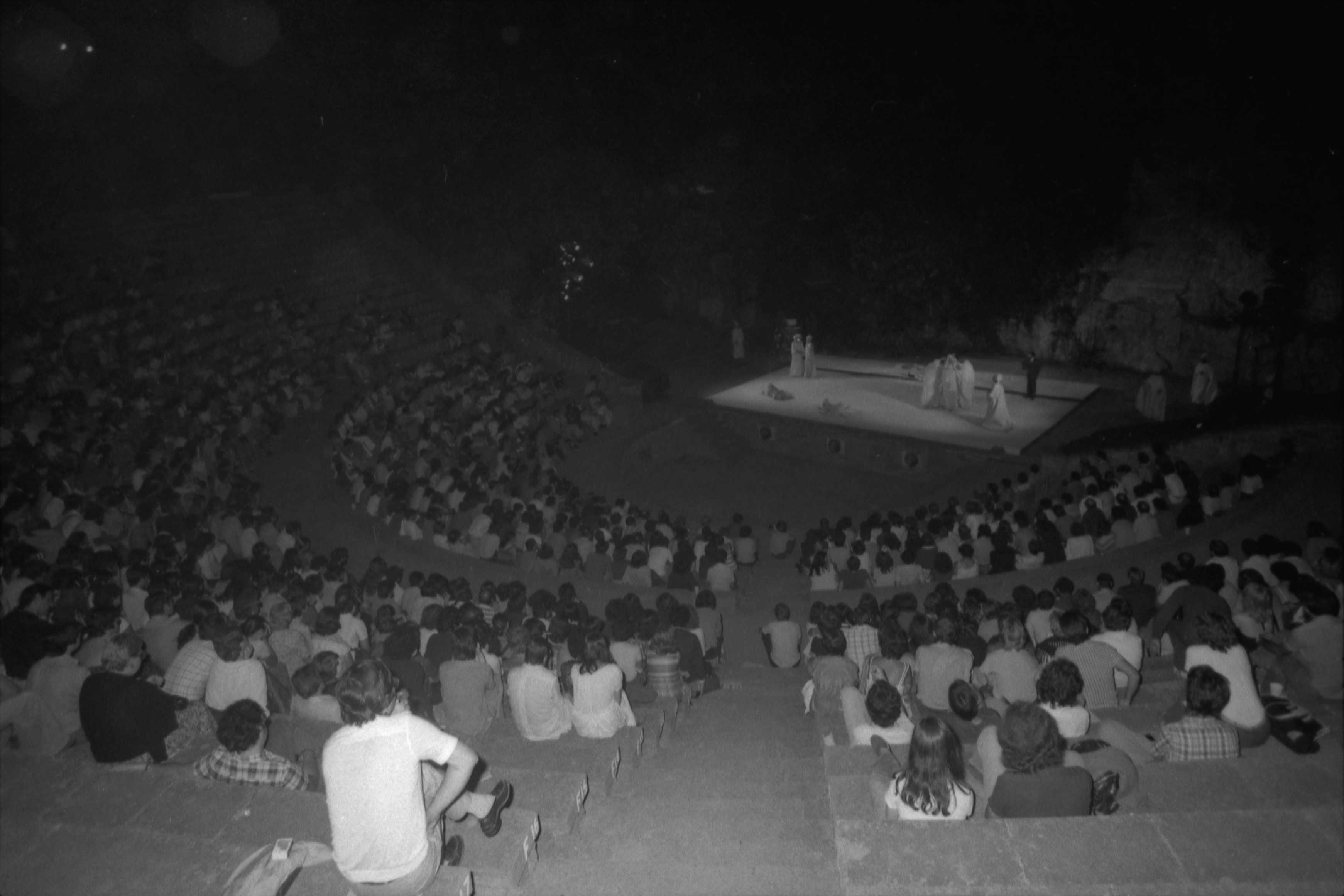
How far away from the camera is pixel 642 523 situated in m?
11.5

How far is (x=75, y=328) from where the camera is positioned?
1505cm

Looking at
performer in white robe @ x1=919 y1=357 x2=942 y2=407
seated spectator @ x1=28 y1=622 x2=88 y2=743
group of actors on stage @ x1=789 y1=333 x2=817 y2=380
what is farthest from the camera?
group of actors on stage @ x1=789 y1=333 x2=817 y2=380

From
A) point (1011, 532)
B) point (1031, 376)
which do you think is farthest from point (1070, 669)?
point (1031, 376)

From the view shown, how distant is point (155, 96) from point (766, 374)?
1897 cm

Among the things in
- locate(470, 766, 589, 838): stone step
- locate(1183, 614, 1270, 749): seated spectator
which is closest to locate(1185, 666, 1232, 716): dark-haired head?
Result: locate(1183, 614, 1270, 749): seated spectator

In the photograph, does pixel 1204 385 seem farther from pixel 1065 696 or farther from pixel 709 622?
pixel 1065 696

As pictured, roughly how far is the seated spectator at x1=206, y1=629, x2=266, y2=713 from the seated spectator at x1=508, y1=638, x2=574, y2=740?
1545mm

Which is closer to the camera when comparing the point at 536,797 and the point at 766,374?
the point at 536,797

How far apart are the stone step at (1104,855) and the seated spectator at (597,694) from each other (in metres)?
2.12

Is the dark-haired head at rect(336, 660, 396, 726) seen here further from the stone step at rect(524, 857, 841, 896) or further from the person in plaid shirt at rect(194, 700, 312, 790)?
the stone step at rect(524, 857, 841, 896)

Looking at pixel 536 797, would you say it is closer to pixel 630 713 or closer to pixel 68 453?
pixel 630 713

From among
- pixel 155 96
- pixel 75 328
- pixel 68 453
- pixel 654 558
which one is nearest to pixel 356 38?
pixel 155 96

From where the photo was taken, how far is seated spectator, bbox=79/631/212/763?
4.68 meters

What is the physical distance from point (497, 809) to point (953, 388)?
14.2 metres
